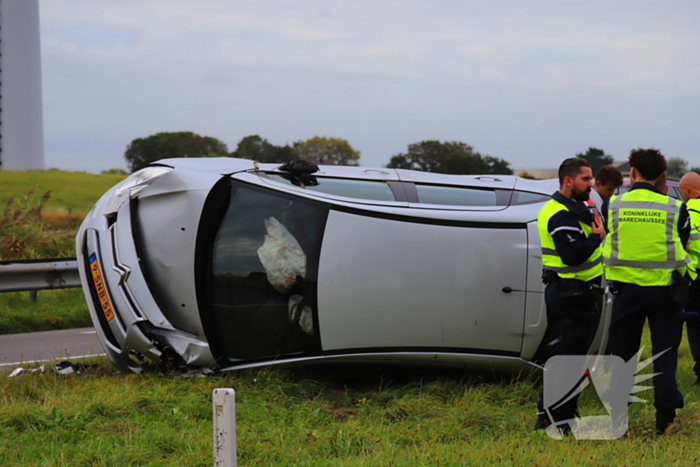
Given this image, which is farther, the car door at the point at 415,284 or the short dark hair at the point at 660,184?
the car door at the point at 415,284

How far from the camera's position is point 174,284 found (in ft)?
17.2

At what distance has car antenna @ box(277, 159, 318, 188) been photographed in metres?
5.31

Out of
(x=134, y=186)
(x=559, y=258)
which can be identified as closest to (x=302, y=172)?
(x=134, y=186)

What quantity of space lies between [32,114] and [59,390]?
50041 millimetres

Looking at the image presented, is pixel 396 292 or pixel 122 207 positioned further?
pixel 122 207

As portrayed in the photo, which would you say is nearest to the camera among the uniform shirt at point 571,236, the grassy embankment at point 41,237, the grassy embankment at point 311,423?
the grassy embankment at point 311,423

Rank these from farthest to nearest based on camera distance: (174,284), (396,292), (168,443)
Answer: (174,284)
(396,292)
(168,443)

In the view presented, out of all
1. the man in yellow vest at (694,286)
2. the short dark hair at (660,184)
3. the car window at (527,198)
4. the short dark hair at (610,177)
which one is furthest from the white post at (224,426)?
the man in yellow vest at (694,286)

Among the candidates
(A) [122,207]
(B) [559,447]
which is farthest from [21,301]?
(B) [559,447]

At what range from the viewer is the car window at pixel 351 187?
521cm

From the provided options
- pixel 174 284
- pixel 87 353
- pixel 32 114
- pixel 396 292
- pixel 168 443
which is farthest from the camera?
pixel 32 114

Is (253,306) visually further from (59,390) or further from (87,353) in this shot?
(87,353)

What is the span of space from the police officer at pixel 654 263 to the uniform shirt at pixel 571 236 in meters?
0.20

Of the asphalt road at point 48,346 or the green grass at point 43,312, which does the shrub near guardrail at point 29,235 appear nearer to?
the green grass at point 43,312
